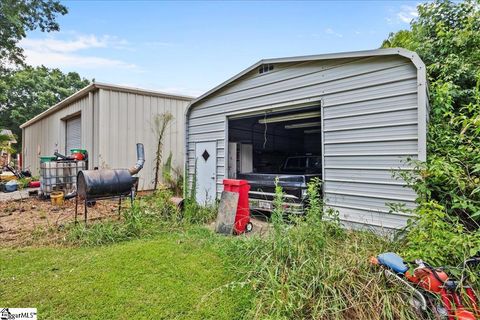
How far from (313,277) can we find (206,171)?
5149 mm

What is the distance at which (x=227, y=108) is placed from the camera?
6781 mm

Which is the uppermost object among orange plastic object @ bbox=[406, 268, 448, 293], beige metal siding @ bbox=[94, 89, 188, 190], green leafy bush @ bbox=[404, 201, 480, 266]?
beige metal siding @ bbox=[94, 89, 188, 190]

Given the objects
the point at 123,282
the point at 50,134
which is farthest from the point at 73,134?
the point at 123,282

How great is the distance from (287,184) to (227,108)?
110 inches

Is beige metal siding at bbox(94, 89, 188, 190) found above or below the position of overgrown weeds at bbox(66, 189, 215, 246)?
above

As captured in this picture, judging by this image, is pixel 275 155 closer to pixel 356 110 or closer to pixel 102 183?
pixel 356 110

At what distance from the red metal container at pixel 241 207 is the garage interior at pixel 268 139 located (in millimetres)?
2056

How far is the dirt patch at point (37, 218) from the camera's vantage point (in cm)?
445

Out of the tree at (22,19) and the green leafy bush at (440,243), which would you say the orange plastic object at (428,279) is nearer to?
the green leafy bush at (440,243)

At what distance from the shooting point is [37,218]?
5777mm

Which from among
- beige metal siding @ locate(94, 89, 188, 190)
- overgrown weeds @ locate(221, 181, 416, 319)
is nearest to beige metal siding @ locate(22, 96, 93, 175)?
beige metal siding @ locate(94, 89, 188, 190)

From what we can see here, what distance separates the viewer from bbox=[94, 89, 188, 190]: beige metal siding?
317 inches

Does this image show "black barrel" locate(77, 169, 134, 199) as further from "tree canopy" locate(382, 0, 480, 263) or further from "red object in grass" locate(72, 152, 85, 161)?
"tree canopy" locate(382, 0, 480, 263)

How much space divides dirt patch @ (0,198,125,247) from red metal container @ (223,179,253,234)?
9.33 ft
